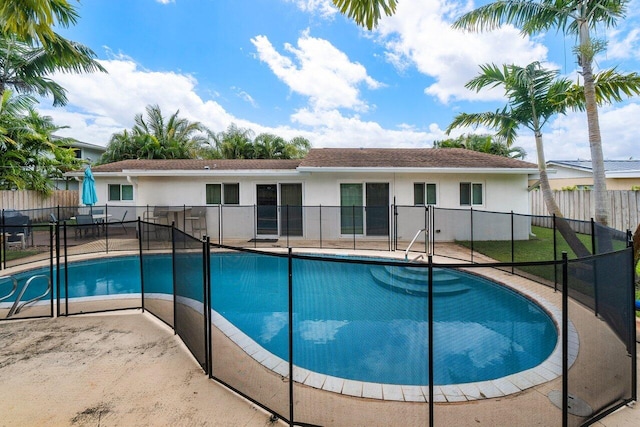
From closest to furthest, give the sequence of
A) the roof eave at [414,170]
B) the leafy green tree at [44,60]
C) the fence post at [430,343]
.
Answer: the fence post at [430,343], the leafy green tree at [44,60], the roof eave at [414,170]

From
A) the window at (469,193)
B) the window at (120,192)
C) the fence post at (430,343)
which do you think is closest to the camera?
the fence post at (430,343)

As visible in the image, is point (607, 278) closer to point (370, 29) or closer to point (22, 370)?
point (370, 29)

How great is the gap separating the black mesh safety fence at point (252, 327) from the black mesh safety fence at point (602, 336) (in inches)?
101

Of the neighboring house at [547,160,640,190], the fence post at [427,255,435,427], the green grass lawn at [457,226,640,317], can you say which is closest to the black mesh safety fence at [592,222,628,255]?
the fence post at [427,255,435,427]

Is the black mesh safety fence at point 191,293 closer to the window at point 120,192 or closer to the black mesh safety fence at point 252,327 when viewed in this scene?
the black mesh safety fence at point 252,327

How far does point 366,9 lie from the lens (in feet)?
12.2

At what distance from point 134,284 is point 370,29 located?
732 centimetres

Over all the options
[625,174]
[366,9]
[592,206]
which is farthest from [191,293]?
[625,174]

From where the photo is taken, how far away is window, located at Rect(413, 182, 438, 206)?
11.9 metres

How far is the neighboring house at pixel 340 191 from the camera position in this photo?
438 inches

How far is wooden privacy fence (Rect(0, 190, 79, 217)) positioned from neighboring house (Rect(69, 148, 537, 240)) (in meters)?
5.14

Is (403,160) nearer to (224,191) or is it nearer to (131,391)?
(224,191)

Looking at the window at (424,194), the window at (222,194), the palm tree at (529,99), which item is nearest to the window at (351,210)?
the window at (424,194)

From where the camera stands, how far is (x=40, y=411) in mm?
2670
